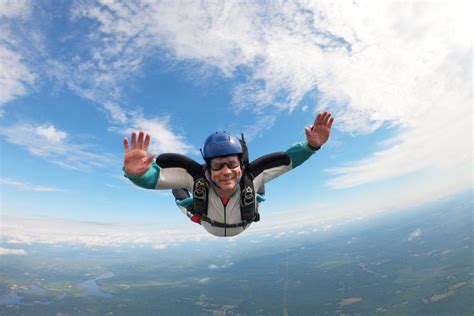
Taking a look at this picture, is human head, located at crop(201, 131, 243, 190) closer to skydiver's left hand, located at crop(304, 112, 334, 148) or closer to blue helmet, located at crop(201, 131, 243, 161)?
blue helmet, located at crop(201, 131, 243, 161)

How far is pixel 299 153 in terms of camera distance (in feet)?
13.1

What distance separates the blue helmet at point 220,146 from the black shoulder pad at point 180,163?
0.30 m

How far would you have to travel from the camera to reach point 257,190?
4.23 m

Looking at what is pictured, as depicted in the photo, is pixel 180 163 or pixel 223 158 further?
pixel 180 163

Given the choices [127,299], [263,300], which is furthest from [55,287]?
[263,300]

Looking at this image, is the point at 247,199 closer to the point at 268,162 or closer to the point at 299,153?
the point at 268,162

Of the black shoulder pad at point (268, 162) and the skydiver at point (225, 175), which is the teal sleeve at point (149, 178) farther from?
the black shoulder pad at point (268, 162)

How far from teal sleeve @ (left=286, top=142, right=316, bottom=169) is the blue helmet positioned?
905 mm

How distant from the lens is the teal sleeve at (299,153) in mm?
3955

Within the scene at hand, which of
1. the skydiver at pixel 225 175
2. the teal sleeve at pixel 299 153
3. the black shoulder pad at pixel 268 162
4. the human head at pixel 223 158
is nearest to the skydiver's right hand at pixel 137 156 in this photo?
the skydiver at pixel 225 175

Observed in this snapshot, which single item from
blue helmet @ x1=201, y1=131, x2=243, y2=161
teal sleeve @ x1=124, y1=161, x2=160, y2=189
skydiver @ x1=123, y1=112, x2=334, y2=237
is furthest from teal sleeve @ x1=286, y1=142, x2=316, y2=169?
teal sleeve @ x1=124, y1=161, x2=160, y2=189

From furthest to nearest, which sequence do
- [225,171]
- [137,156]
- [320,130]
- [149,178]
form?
[320,130] → [225,171] → [149,178] → [137,156]

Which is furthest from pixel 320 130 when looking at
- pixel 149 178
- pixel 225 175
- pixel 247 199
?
pixel 149 178

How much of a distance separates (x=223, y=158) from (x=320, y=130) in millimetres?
1496
